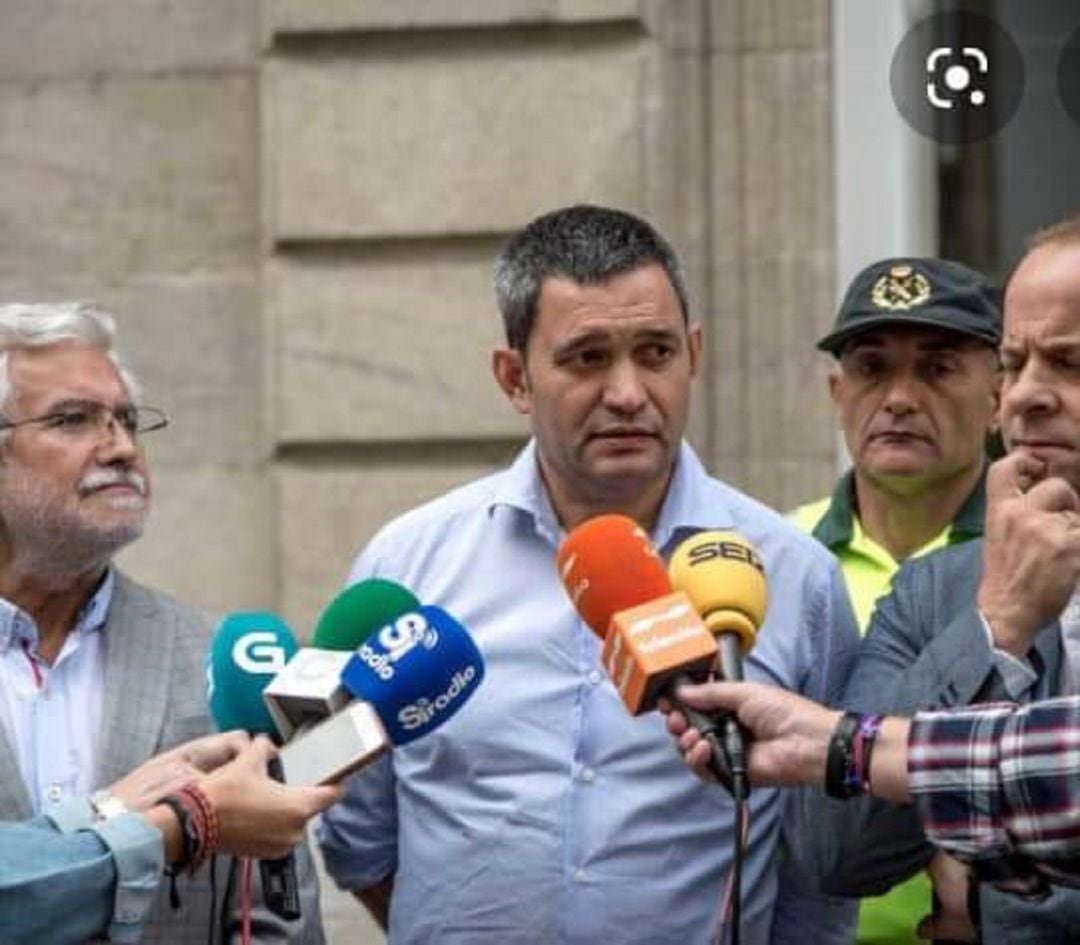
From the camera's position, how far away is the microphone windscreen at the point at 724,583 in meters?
4.28

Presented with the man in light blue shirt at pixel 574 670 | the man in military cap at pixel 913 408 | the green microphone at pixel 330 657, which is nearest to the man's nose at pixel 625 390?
the man in light blue shirt at pixel 574 670

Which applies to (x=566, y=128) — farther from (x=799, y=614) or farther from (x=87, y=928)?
(x=87, y=928)

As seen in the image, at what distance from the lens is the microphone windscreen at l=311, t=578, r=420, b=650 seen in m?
4.63

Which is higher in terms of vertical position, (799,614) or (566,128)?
(566,128)

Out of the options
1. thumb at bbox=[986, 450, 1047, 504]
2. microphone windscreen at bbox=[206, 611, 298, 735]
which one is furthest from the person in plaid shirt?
microphone windscreen at bbox=[206, 611, 298, 735]

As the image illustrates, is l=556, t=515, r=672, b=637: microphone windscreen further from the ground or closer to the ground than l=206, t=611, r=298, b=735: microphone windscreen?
further from the ground

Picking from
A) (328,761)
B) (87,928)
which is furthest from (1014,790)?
(87,928)

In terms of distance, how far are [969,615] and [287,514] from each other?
13.1ft

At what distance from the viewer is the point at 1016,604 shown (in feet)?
14.2

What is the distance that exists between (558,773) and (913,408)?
3.89ft

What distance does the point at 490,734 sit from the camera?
4926 mm

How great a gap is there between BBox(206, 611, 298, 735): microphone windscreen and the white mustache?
24.8 inches
